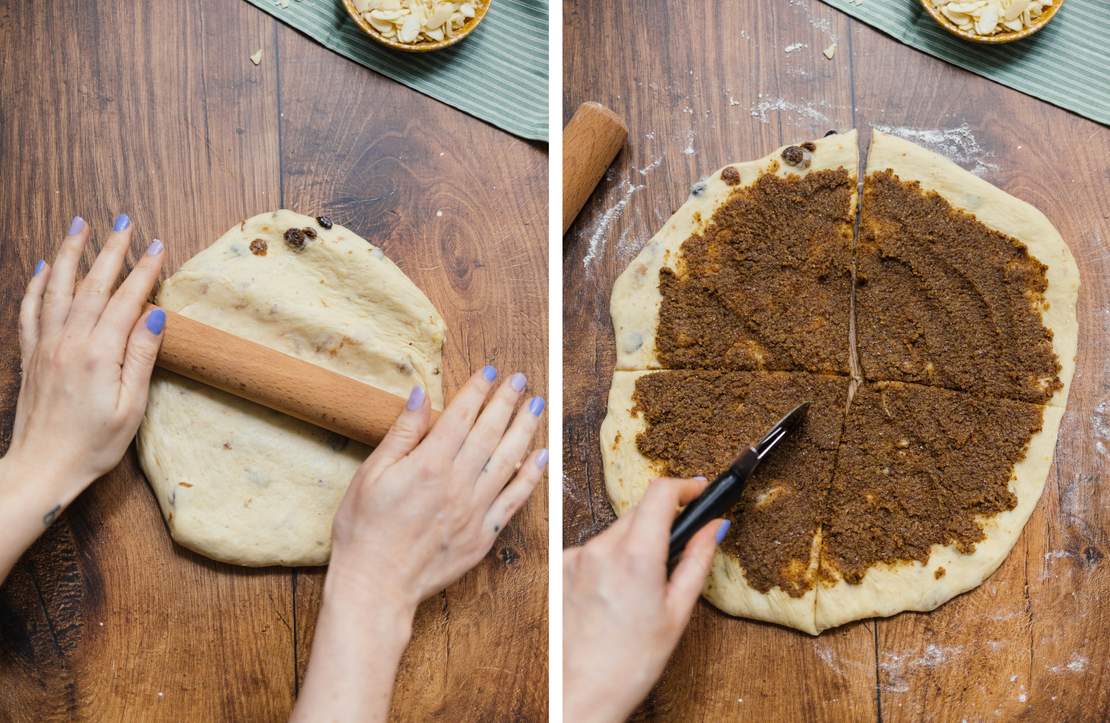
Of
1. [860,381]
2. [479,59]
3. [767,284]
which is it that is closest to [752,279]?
[767,284]

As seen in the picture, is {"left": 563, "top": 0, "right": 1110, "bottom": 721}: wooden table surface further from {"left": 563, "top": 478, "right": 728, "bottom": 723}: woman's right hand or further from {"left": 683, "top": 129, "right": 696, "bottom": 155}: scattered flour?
{"left": 563, "top": 478, "right": 728, "bottom": 723}: woman's right hand

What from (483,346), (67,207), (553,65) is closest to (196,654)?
(483,346)

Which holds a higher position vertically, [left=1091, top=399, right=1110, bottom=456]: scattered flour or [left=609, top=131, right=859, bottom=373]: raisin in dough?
[left=609, top=131, right=859, bottom=373]: raisin in dough

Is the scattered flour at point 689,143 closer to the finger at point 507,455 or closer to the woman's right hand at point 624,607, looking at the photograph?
the finger at point 507,455

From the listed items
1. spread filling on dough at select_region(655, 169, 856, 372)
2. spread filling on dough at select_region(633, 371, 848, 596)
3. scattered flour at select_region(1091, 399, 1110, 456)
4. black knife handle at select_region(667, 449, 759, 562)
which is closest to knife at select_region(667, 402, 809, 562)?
black knife handle at select_region(667, 449, 759, 562)

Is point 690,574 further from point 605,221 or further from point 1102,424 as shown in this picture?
point 1102,424

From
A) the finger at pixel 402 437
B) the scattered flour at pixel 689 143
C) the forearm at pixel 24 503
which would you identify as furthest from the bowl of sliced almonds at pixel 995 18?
the forearm at pixel 24 503
